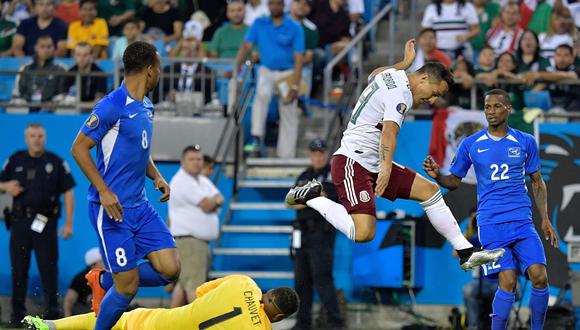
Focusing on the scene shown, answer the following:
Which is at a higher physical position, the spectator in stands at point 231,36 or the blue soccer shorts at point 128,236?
the spectator in stands at point 231,36

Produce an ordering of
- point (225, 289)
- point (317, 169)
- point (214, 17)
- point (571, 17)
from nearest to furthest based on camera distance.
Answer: point (225, 289), point (317, 169), point (571, 17), point (214, 17)

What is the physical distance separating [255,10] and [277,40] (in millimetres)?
1969

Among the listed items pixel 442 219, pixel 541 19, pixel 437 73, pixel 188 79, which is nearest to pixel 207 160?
pixel 188 79

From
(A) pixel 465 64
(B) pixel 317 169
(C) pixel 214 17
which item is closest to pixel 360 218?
(B) pixel 317 169

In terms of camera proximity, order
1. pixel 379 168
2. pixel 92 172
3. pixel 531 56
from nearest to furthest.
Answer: pixel 92 172, pixel 379 168, pixel 531 56

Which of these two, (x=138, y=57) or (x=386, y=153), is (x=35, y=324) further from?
(x=386, y=153)

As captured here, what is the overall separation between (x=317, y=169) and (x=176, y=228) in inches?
78.2

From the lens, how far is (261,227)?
1841 centimetres

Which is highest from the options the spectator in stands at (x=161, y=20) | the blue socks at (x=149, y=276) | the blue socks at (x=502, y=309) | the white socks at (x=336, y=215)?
the spectator in stands at (x=161, y=20)

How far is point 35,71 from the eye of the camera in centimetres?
1897

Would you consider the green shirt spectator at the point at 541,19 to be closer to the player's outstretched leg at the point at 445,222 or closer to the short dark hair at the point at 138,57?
the player's outstretched leg at the point at 445,222

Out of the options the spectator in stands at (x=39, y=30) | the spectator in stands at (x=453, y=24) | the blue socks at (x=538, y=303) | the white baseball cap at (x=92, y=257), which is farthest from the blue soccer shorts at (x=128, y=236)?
the spectator in stands at (x=39, y=30)

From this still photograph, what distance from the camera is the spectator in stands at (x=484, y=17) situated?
1925cm

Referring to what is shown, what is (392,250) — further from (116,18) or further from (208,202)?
(116,18)
